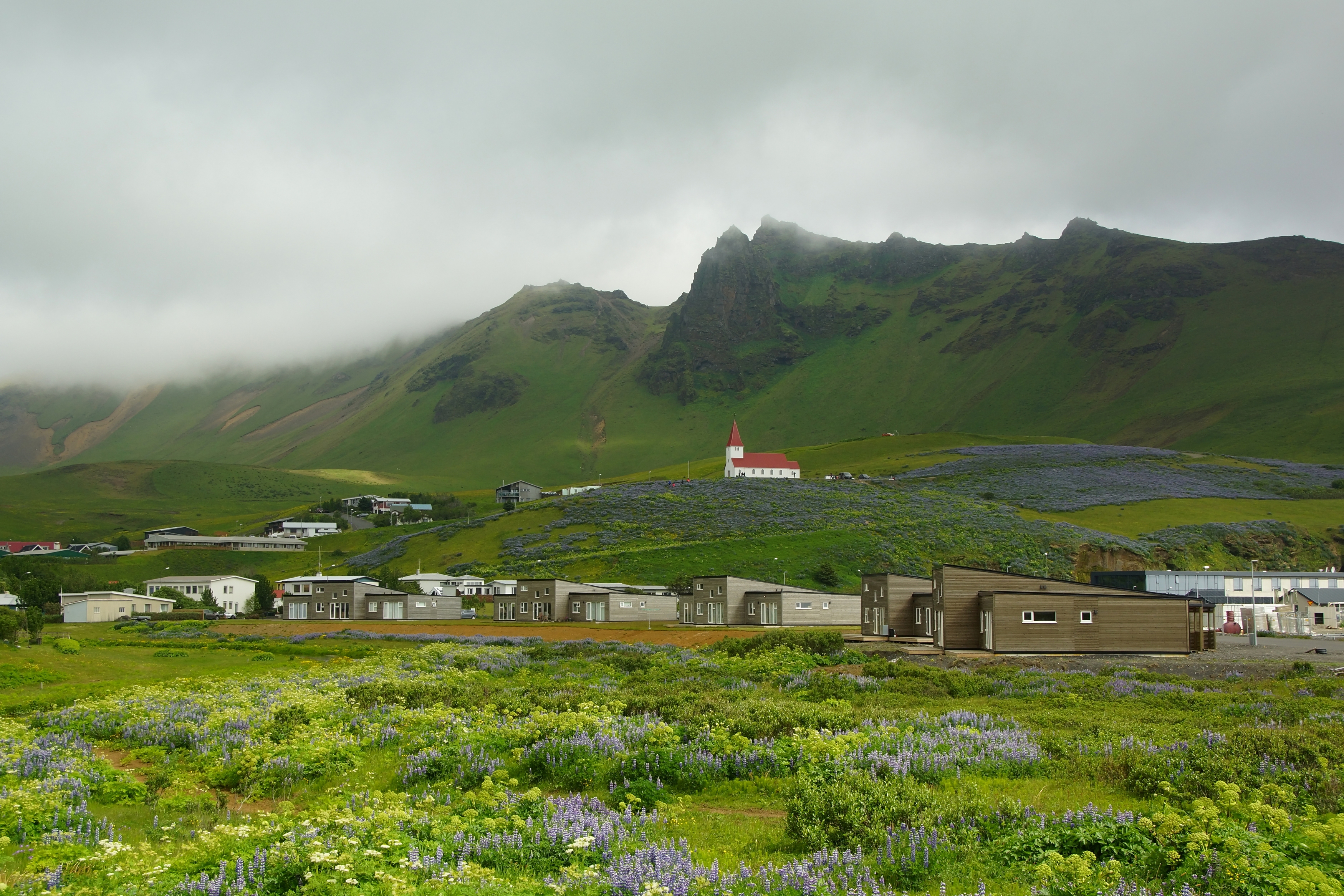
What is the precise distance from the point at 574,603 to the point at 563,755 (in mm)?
63478

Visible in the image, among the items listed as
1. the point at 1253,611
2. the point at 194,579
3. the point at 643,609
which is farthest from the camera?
the point at 194,579

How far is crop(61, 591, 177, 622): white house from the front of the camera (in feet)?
292

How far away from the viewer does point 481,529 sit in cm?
12781

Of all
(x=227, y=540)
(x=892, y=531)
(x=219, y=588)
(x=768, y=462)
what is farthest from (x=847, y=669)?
(x=227, y=540)

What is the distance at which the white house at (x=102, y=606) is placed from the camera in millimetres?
89062

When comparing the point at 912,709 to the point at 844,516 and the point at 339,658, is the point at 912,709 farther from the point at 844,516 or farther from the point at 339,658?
the point at 844,516

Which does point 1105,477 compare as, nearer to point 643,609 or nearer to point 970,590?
point 643,609

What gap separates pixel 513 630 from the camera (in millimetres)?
65250

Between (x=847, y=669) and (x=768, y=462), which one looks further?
(x=768, y=462)

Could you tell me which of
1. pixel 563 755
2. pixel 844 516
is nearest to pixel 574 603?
pixel 844 516

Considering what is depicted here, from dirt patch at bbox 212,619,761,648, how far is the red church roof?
10212 centimetres

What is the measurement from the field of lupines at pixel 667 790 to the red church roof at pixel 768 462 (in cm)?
14848

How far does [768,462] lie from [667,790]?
163 m

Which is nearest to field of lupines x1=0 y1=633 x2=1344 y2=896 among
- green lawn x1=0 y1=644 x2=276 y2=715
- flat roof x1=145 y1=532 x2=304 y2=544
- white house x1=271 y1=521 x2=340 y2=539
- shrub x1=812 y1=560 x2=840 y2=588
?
green lawn x1=0 y1=644 x2=276 y2=715
